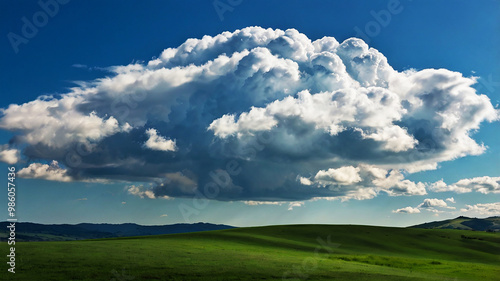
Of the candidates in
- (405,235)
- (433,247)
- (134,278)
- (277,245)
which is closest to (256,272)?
(134,278)

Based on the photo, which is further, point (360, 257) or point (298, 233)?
point (298, 233)

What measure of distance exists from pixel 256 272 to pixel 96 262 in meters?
18.5

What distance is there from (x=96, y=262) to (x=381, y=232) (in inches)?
4168

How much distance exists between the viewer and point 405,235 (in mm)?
130000

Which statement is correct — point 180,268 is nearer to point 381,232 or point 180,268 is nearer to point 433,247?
point 433,247

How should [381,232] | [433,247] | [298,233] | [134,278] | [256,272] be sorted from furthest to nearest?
[381,232] < [298,233] < [433,247] < [256,272] < [134,278]

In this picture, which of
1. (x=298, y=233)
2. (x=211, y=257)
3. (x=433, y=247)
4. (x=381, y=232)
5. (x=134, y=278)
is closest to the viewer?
(x=134, y=278)

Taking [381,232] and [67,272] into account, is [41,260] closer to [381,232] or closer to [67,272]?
[67,272]

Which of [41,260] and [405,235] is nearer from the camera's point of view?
[41,260]

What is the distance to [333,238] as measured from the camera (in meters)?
115

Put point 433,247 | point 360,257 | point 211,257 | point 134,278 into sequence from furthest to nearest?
point 433,247, point 360,257, point 211,257, point 134,278

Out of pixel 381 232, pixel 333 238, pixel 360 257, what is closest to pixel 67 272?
pixel 360 257

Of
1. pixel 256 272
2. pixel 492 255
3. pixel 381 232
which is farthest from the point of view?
pixel 381 232

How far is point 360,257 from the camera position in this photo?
76.6 meters
